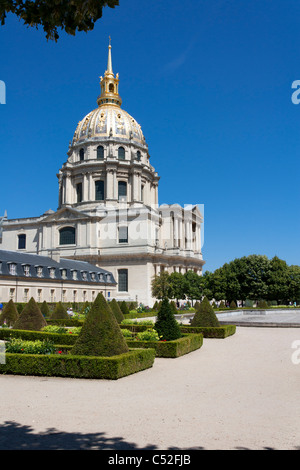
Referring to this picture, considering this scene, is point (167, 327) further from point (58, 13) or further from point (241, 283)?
point (241, 283)

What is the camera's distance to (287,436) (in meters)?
6.65

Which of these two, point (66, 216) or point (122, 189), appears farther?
point (122, 189)

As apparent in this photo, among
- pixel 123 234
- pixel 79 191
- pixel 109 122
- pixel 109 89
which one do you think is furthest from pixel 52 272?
pixel 109 89

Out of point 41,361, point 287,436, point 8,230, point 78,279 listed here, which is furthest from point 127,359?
point 8,230

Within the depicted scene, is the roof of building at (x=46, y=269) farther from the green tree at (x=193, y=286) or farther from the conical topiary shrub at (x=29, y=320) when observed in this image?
the conical topiary shrub at (x=29, y=320)

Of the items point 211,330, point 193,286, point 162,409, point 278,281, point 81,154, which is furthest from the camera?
point 81,154

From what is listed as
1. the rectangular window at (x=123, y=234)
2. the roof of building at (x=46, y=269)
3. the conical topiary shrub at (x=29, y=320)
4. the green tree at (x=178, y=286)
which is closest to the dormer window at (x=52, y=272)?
the roof of building at (x=46, y=269)

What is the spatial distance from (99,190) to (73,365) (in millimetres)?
61985

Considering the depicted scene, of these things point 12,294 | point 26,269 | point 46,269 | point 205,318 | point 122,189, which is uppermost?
point 122,189

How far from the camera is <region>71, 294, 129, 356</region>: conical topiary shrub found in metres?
12.5

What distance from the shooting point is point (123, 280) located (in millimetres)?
63250

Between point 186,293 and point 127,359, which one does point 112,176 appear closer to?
point 186,293

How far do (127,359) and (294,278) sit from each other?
50.2 m

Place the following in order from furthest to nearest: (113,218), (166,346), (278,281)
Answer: (113,218) → (278,281) → (166,346)
